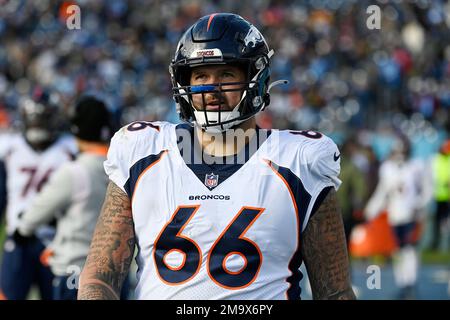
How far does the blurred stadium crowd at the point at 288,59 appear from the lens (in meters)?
17.6

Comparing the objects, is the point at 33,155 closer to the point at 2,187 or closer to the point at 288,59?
the point at 2,187

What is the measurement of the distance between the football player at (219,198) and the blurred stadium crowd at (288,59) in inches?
492

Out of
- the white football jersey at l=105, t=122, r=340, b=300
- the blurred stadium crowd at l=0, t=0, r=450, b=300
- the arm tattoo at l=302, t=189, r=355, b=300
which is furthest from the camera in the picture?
the blurred stadium crowd at l=0, t=0, r=450, b=300

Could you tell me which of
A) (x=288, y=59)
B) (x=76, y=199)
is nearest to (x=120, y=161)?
(x=76, y=199)

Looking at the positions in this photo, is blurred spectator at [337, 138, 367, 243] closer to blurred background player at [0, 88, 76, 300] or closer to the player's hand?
blurred background player at [0, 88, 76, 300]

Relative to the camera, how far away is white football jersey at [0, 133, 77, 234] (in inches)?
255

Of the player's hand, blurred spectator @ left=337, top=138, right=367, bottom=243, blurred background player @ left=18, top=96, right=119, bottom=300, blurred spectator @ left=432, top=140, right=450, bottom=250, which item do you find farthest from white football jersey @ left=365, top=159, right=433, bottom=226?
blurred background player @ left=18, top=96, right=119, bottom=300

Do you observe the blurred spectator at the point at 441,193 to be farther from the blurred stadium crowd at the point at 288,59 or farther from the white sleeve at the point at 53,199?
the white sleeve at the point at 53,199

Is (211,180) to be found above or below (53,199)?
above

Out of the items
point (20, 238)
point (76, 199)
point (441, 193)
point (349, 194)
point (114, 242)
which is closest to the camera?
point (114, 242)

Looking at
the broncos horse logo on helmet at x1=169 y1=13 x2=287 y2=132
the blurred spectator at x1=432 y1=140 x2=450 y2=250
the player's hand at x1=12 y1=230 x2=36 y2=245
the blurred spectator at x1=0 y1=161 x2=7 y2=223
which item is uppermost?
the broncos horse logo on helmet at x1=169 y1=13 x2=287 y2=132

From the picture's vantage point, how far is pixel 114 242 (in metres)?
3.08

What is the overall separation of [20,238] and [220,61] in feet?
10.7

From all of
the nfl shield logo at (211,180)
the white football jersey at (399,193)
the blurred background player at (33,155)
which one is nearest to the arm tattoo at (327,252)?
the nfl shield logo at (211,180)
